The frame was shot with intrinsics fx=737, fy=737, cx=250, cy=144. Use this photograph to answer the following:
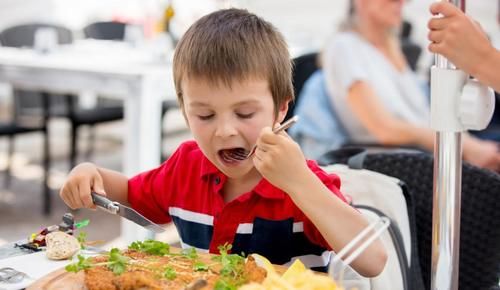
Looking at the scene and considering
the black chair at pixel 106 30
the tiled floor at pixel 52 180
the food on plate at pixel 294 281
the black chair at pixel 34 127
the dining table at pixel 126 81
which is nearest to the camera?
the food on plate at pixel 294 281

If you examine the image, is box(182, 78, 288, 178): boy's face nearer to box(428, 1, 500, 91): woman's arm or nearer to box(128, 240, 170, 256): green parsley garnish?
box(128, 240, 170, 256): green parsley garnish

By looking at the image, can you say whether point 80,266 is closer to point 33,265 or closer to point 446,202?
point 33,265

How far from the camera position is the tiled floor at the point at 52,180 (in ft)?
12.8

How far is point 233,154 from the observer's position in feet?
3.87

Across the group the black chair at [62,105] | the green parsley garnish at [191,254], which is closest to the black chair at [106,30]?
the black chair at [62,105]

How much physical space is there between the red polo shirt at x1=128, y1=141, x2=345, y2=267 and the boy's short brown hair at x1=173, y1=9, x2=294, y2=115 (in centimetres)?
16

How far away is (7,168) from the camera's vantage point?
4.76m

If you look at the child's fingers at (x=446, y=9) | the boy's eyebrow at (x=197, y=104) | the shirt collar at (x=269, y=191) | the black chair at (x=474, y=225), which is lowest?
the black chair at (x=474, y=225)

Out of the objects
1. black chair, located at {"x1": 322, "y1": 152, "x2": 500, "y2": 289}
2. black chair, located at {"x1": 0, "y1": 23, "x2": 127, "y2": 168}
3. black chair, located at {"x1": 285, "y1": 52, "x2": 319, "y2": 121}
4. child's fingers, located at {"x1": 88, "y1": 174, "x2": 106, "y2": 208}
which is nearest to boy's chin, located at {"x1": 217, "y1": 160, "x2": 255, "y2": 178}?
child's fingers, located at {"x1": 88, "y1": 174, "x2": 106, "y2": 208}

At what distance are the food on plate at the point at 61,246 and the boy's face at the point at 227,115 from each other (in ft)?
0.90

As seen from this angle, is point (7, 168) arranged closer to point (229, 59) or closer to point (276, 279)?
point (229, 59)

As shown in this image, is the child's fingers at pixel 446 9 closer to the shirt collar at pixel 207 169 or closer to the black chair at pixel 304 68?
the shirt collar at pixel 207 169

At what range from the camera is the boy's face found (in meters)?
1.15

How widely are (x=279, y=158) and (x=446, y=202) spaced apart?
0.76 ft
